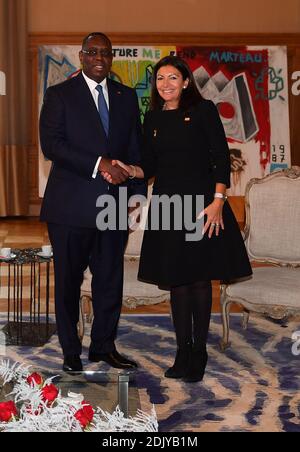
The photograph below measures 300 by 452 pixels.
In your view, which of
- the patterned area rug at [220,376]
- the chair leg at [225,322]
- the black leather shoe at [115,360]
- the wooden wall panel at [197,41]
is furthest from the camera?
the wooden wall panel at [197,41]

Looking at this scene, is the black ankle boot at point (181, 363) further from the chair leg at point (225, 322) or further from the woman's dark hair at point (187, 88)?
the woman's dark hair at point (187, 88)

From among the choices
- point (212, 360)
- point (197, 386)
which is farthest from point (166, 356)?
point (197, 386)

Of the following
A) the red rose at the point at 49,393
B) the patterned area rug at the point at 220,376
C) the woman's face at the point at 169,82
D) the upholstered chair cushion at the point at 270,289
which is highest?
the woman's face at the point at 169,82

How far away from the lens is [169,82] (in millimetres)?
4250

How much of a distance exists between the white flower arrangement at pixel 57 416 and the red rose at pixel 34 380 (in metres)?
0.03

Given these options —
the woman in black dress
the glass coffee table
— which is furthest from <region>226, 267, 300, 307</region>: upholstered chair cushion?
the glass coffee table

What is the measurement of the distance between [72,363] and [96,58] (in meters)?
1.53

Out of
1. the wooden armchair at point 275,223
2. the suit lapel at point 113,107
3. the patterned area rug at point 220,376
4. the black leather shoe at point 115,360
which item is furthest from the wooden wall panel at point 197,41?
the black leather shoe at point 115,360

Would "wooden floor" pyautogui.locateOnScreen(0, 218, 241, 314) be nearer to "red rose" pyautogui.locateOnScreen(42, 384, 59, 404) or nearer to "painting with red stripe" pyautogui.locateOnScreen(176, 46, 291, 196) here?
"painting with red stripe" pyautogui.locateOnScreen(176, 46, 291, 196)

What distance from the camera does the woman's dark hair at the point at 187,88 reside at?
4.26 metres

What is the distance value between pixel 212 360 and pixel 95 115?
59.8 inches

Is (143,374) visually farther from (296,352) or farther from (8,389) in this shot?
(8,389)

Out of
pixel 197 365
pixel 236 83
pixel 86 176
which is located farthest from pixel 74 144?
pixel 236 83

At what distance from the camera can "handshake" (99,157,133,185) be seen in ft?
13.7
